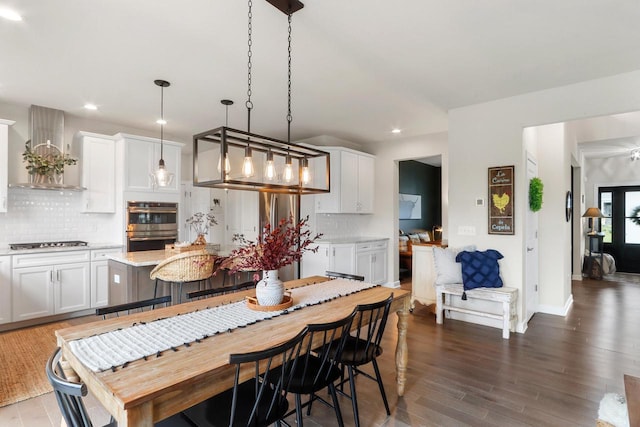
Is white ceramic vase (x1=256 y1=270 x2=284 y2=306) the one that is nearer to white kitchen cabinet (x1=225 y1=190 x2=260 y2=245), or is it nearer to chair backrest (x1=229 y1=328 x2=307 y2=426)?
chair backrest (x1=229 y1=328 x2=307 y2=426)

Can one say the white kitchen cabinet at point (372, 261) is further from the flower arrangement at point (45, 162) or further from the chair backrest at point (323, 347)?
the flower arrangement at point (45, 162)

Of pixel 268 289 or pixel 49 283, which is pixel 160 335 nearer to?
pixel 268 289

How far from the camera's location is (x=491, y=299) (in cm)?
372

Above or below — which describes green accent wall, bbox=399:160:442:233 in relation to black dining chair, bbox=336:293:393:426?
above

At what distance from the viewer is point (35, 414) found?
7.44ft

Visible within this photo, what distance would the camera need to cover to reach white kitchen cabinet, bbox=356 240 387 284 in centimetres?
557

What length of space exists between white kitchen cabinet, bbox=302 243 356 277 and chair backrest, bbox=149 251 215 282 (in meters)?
2.30

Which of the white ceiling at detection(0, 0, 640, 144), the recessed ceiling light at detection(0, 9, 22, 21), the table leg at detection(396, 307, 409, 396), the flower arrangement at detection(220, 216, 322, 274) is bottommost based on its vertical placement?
the table leg at detection(396, 307, 409, 396)

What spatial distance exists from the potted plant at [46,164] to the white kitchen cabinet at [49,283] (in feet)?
3.37

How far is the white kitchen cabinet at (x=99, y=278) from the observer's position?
441cm

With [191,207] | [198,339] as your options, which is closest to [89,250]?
[191,207]

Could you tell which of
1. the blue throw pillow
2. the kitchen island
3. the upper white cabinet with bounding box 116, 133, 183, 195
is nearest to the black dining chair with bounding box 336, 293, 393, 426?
the kitchen island

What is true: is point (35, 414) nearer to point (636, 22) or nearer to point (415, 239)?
point (636, 22)

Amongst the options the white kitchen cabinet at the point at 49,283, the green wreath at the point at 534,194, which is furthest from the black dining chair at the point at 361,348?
the white kitchen cabinet at the point at 49,283
